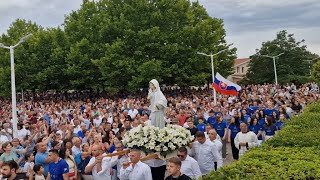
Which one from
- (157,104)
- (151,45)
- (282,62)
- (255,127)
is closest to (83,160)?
(157,104)

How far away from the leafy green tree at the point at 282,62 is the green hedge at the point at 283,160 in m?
56.0

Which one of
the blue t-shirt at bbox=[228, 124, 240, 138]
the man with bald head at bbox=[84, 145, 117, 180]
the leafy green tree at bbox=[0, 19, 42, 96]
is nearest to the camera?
the man with bald head at bbox=[84, 145, 117, 180]

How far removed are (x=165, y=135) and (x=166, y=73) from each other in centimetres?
3173

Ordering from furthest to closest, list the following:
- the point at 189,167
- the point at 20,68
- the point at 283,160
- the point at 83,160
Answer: the point at 20,68 → the point at 83,160 → the point at 189,167 → the point at 283,160

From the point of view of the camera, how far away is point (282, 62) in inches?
2566

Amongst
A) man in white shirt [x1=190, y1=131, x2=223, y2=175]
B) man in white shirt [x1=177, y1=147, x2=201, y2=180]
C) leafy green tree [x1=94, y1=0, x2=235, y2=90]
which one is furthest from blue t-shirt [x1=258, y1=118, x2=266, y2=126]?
leafy green tree [x1=94, y1=0, x2=235, y2=90]

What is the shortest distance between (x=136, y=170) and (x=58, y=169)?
169 cm

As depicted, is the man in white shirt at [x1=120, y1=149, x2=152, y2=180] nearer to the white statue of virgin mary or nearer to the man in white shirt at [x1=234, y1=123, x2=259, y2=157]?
the white statue of virgin mary

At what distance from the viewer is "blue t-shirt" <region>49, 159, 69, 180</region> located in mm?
8289

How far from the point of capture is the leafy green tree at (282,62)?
64250mm

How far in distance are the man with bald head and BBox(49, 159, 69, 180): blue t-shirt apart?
642mm

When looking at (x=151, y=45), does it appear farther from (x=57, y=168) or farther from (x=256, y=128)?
(x=57, y=168)

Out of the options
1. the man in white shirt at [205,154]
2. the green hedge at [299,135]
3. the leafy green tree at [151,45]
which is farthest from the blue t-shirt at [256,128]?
the leafy green tree at [151,45]

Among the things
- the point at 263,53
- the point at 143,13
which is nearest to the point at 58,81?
the point at 143,13
